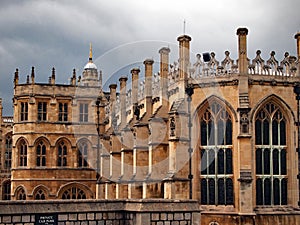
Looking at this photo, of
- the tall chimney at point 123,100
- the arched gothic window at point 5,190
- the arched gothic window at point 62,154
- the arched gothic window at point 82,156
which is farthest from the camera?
the arched gothic window at point 5,190

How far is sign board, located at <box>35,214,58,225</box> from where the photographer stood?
1858cm

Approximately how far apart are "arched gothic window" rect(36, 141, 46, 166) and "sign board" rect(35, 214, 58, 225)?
2654cm

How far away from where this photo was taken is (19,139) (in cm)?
4531

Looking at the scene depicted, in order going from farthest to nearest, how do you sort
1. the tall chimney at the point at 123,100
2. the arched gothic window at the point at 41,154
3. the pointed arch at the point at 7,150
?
the pointed arch at the point at 7,150 < the arched gothic window at the point at 41,154 < the tall chimney at the point at 123,100

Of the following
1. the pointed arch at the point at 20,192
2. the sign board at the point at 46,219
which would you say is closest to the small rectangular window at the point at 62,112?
the pointed arch at the point at 20,192

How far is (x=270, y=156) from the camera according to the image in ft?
90.6

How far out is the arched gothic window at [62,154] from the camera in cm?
4547

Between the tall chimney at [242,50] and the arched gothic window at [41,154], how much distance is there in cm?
2313

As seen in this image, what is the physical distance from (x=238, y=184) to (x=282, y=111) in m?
4.66

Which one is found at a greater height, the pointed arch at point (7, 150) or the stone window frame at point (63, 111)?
the stone window frame at point (63, 111)

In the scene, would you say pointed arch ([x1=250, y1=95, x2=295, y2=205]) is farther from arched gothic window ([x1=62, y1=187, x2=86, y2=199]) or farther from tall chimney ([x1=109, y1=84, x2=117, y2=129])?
arched gothic window ([x1=62, y1=187, x2=86, y2=199])

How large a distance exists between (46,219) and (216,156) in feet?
38.9

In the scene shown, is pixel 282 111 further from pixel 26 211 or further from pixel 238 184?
pixel 26 211

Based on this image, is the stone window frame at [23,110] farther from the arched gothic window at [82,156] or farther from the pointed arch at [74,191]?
the pointed arch at [74,191]
